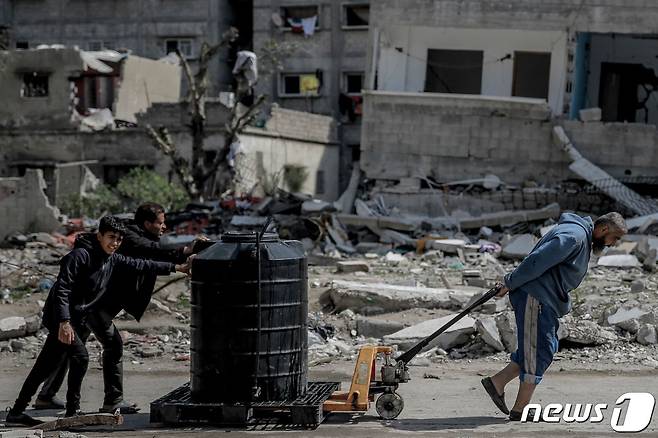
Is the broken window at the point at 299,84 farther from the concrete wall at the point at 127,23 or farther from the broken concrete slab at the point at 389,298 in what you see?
the broken concrete slab at the point at 389,298

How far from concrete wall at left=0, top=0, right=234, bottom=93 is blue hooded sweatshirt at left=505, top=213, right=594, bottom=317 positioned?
33.9m

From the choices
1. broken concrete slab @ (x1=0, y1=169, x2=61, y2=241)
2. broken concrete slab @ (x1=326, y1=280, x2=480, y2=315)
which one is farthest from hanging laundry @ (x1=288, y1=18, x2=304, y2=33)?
broken concrete slab @ (x1=326, y1=280, x2=480, y2=315)

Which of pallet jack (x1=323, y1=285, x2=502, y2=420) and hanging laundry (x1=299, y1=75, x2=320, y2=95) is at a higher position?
hanging laundry (x1=299, y1=75, x2=320, y2=95)

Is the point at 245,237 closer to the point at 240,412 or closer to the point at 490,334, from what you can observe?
the point at 240,412

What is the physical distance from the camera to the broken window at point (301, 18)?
3959cm

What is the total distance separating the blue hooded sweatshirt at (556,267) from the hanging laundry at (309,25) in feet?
109

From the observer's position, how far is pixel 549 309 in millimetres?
7066

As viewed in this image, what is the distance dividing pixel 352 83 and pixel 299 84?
203 cm

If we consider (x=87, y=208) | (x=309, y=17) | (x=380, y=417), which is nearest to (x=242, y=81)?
(x=87, y=208)

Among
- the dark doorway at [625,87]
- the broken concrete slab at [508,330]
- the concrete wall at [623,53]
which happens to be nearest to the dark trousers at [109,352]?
the broken concrete slab at [508,330]

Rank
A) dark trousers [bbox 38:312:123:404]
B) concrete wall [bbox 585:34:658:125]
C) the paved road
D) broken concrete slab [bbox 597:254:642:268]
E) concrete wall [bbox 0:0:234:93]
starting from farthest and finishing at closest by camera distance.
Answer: concrete wall [bbox 0:0:234:93], concrete wall [bbox 585:34:658:125], broken concrete slab [bbox 597:254:642:268], dark trousers [bbox 38:312:123:404], the paved road

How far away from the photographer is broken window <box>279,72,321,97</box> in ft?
130

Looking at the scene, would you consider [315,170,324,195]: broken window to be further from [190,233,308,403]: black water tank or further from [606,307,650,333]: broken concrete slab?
[190,233,308,403]: black water tank

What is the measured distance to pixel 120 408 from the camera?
7824 millimetres
